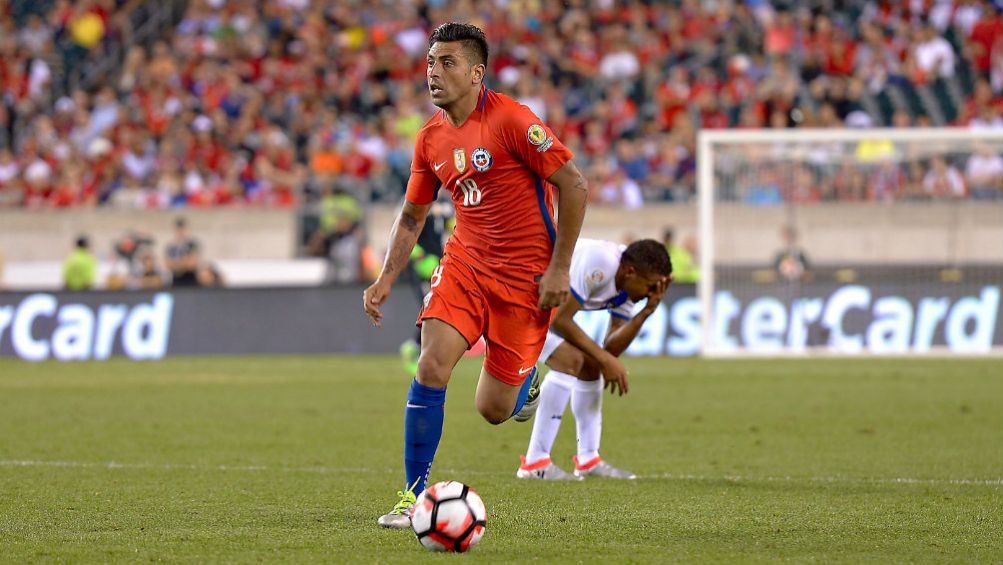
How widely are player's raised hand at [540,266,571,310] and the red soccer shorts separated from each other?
0.18m

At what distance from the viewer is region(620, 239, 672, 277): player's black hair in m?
8.30

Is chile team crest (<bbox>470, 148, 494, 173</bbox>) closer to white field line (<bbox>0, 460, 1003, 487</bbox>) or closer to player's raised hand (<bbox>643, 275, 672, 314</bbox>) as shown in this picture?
player's raised hand (<bbox>643, 275, 672, 314</bbox>)

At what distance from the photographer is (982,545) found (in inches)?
246

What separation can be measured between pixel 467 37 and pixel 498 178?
654 mm

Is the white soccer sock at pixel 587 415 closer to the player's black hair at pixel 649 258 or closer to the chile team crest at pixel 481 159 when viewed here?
the player's black hair at pixel 649 258

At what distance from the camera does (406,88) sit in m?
26.9

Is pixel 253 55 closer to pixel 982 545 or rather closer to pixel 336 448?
pixel 336 448

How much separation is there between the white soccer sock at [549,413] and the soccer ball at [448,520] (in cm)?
263

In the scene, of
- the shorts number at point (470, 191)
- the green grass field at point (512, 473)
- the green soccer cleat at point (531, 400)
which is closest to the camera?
the green grass field at point (512, 473)

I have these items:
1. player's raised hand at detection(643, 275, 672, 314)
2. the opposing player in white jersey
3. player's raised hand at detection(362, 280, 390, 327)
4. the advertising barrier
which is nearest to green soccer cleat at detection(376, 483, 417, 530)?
player's raised hand at detection(362, 280, 390, 327)

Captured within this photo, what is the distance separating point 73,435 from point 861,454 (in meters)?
5.73

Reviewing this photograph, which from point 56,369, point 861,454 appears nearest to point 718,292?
point 56,369

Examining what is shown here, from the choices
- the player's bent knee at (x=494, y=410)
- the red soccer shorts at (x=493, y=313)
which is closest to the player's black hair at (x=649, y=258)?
the red soccer shorts at (x=493, y=313)

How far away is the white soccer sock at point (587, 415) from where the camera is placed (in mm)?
8875
